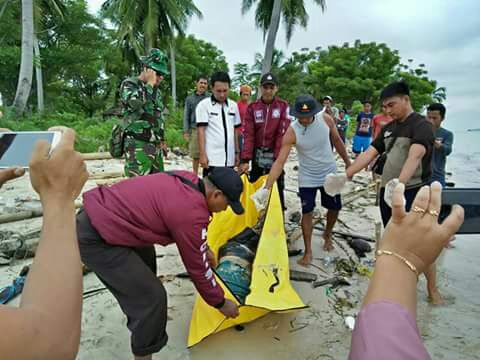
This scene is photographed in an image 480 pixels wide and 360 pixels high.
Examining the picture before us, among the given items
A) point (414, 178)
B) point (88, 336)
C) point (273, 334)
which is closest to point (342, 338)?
point (273, 334)

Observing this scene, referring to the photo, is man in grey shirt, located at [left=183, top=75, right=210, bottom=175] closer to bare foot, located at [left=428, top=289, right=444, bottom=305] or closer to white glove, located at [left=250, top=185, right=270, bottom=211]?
white glove, located at [left=250, top=185, right=270, bottom=211]

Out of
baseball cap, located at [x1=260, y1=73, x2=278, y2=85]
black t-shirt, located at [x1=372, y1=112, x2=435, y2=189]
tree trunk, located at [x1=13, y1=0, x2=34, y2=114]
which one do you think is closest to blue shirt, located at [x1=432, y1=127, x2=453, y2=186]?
black t-shirt, located at [x1=372, y1=112, x2=435, y2=189]

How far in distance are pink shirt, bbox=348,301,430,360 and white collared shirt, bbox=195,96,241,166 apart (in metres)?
A: 3.12

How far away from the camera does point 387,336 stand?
0.60 meters

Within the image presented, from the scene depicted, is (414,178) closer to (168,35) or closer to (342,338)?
(342,338)

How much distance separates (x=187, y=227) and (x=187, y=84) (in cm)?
2522

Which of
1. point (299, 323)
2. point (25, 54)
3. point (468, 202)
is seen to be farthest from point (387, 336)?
point (25, 54)

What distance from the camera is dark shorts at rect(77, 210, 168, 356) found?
157cm

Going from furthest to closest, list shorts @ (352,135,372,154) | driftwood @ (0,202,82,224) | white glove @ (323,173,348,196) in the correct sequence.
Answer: shorts @ (352,135,372,154), driftwood @ (0,202,82,224), white glove @ (323,173,348,196)

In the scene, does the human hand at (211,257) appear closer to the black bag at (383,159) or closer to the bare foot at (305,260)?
the bare foot at (305,260)

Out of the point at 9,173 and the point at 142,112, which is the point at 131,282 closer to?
the point at 9,173

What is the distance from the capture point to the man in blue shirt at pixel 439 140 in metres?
3.56

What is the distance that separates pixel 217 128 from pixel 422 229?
3.10 metres

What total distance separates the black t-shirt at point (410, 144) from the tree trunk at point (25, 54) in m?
10.9
